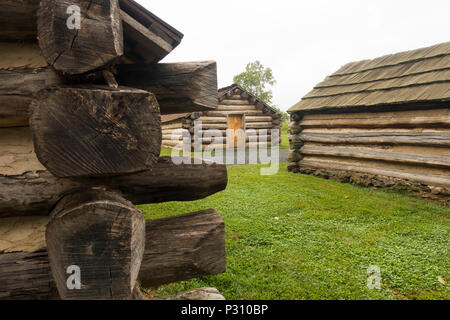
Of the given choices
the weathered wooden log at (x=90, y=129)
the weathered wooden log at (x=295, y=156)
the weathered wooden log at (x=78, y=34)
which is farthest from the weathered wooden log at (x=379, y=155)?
the weathered wooden log at (x=78, y=34)

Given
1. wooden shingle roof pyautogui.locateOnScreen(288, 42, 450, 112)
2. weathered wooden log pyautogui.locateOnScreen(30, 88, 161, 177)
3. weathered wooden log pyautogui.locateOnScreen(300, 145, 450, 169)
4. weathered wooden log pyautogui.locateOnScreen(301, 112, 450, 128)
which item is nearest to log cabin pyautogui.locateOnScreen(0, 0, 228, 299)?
weathered wooden log pyautogui.locateOnScreen(30, 88, 161, 177)

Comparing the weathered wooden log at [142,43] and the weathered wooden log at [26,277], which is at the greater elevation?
the weathered wooden log at [142,43]

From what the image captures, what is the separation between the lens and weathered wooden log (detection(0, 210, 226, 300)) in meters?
1.57

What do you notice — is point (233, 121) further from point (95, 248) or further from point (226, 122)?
point (95, 248)

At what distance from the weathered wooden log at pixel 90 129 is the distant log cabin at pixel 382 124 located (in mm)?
6405

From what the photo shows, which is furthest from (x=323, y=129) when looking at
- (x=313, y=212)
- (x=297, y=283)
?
(x=297, y=283)

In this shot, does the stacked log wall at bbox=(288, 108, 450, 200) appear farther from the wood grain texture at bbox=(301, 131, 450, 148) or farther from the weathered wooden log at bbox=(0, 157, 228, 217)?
the weathered wooden log at bbox=(0, 157, 228, 217)

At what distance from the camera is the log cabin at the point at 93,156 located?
4.01 ft

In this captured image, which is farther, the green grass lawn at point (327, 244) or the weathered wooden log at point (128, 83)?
the green grass lawn at point (327, 244)

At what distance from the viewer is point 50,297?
1.63m

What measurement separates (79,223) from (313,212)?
4597 mm

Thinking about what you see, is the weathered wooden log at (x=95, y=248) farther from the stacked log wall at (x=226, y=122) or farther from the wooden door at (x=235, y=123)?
the wooden door at (x=235, y=123)
